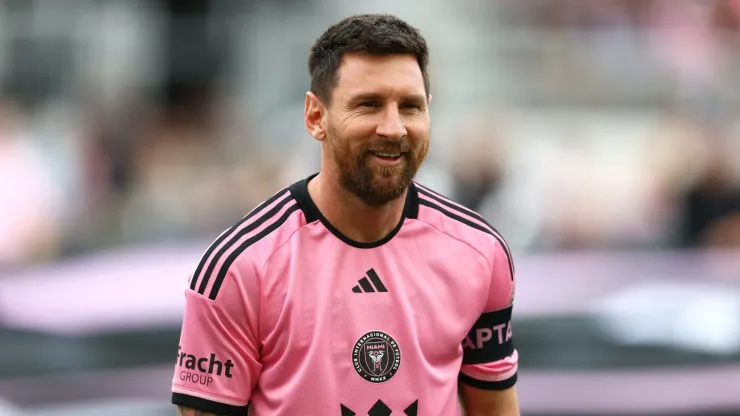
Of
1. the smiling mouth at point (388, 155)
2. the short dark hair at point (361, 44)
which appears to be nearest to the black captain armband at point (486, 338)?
the smiling mouth at point (388, 155)

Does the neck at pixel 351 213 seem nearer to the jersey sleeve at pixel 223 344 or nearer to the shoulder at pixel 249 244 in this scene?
the shoulder at pixel 249 244

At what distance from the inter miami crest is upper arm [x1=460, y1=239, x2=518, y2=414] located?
372mm

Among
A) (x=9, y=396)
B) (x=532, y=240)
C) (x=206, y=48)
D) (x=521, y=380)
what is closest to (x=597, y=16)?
(x=206, y=48)

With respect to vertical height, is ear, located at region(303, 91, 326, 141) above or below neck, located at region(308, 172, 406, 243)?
above

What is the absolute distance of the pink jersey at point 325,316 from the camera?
134 inches

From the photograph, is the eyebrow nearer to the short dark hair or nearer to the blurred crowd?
the short dark hair

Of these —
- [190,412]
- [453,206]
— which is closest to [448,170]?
[453,206]

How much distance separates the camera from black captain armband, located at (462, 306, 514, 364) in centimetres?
375

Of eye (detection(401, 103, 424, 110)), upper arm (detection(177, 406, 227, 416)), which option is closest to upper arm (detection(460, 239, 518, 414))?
eye (detection(401, 103, 424, 110))

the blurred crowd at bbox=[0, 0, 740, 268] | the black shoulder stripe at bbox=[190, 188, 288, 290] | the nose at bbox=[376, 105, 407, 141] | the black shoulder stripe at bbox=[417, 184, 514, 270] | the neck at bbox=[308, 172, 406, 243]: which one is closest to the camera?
the nose at bbox=[376, 105, 407, 141]

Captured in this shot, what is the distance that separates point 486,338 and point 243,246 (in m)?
0.85

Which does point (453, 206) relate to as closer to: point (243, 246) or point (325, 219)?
point (325, 219)

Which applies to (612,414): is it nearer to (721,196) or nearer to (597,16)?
(721,196)

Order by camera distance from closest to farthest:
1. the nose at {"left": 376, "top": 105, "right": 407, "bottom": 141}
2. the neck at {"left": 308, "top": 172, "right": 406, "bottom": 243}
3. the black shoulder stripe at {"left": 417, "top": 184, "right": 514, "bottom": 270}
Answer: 1. the nose at {"left": 376, "top": 105, "right": 407, "bottom": 141}
2. the neck at {"left": 308, "top": 172, "right": 406, "bottom": 243}
3. the black shoulder stripe at {"left": 417, "top": 184, "right": 514, "bottom": 270}
